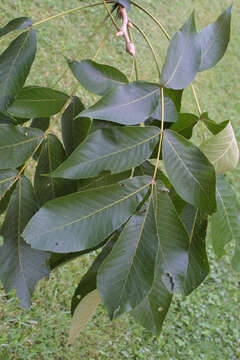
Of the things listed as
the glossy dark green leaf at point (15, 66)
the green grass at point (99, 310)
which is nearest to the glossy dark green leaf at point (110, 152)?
the glossy dark green leaf at point (15, 66)

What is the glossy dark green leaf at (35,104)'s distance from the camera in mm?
839

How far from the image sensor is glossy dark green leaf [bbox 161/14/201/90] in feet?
2.58

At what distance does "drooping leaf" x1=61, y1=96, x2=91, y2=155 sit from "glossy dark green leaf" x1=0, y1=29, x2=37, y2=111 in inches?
4.3

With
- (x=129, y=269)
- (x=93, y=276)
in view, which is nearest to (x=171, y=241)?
(x=129, y=269)

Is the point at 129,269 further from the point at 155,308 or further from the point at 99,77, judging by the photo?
the point at 99,77

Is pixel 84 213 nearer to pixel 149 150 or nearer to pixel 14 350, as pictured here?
pixel 149 150

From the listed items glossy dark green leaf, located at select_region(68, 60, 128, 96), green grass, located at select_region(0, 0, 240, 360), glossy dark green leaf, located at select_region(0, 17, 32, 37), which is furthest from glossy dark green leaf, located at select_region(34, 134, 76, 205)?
green grass, located at select_region(0, 0, 240, 360)

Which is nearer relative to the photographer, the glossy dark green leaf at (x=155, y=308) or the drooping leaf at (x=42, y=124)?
the glossy dark green leaf at (x=155, y=308)

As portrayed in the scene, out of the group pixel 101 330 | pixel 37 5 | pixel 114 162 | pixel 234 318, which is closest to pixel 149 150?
pixel 114 162

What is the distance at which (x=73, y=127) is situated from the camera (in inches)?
35.3

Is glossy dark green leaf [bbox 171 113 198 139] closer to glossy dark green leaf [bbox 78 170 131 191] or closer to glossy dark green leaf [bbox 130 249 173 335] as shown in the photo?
glossy dark green leaf [bbox 78 170 131 191]

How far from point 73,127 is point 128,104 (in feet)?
0.64

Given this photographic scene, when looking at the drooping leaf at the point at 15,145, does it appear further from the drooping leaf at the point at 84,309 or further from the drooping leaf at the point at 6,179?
the drooping leaf at the point at 84,309

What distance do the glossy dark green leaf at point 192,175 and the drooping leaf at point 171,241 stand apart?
35 mm
